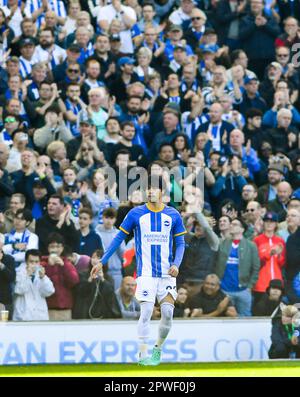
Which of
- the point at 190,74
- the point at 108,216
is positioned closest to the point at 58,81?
the point at 190,74

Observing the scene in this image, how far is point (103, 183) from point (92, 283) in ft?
7.48

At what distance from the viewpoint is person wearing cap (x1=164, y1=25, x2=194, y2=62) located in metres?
20.4

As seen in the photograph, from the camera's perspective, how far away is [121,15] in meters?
20.4

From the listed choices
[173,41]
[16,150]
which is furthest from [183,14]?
[16,150]

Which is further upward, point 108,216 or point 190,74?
point 190,74

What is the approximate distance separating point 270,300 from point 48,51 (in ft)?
20.6

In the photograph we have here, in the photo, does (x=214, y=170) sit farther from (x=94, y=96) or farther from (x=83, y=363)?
(x=83, y=363)

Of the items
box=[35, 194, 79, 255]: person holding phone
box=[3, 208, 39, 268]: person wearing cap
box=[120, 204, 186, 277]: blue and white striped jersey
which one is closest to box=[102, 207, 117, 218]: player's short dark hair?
box=[35, 194, 79, 255]: person holding phone

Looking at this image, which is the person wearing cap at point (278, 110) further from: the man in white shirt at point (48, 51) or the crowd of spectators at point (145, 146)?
the man in white shirt at point (48, 51)

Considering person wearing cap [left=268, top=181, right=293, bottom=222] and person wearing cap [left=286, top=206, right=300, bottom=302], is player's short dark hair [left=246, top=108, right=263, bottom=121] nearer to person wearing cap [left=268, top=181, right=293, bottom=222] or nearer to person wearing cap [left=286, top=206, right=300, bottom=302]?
person wearing cap [left=268, top=181, right=293, bottom=222]

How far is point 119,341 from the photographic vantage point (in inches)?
600

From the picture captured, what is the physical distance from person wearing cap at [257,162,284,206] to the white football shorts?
4923 mm

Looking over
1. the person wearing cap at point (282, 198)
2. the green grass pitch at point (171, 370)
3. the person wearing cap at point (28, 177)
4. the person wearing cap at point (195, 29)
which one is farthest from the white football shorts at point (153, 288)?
the person wearing cap at point (195, 29)

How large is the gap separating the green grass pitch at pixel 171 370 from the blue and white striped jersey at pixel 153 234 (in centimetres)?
126
